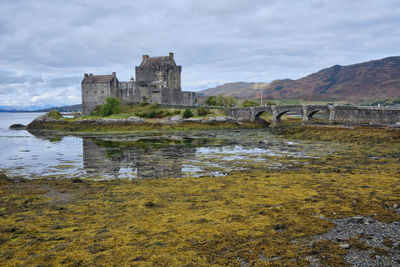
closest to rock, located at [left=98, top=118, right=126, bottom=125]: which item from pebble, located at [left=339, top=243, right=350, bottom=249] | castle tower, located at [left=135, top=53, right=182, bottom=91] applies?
castle tower, located at [left=135, top=53, right=182, bottom=91]

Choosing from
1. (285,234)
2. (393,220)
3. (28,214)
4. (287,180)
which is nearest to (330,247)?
(285,234)

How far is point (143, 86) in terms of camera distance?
79062 millimetres

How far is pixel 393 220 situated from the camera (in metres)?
8.73

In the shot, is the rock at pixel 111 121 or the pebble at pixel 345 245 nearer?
the pebble at pixel 345 245

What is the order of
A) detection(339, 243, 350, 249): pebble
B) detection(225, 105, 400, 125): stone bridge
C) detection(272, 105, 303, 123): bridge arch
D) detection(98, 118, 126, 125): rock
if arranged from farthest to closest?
detection(272, 105, 303, 123): bridge arch < detection(98, 118, 126, 125): rock < detection(225, 105, 400, 125): stone bridge < detection(339, 243, 350, 249): pebble

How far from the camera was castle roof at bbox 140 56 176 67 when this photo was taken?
79.1 m

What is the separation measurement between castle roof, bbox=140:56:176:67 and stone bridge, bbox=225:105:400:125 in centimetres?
2213

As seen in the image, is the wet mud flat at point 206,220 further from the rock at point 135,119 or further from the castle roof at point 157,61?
the castle roof at point 157,61

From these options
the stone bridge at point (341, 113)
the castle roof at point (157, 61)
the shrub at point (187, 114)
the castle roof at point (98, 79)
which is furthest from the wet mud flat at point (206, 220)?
the castle roof at point (98, 79)

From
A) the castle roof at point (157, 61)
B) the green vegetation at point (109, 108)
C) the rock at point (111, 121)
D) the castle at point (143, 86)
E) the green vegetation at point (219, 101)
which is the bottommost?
the rock at point (111, 121)

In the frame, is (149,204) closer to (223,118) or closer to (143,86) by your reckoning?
(223,118)

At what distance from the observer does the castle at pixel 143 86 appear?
256 feet

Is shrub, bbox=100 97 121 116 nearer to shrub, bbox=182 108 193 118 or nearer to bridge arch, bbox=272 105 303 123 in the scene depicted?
shrub, bbox=182 108 193 118

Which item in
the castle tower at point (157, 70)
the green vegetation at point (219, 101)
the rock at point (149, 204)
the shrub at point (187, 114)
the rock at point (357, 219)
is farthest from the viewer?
the green vegetation at point (219, 101)
